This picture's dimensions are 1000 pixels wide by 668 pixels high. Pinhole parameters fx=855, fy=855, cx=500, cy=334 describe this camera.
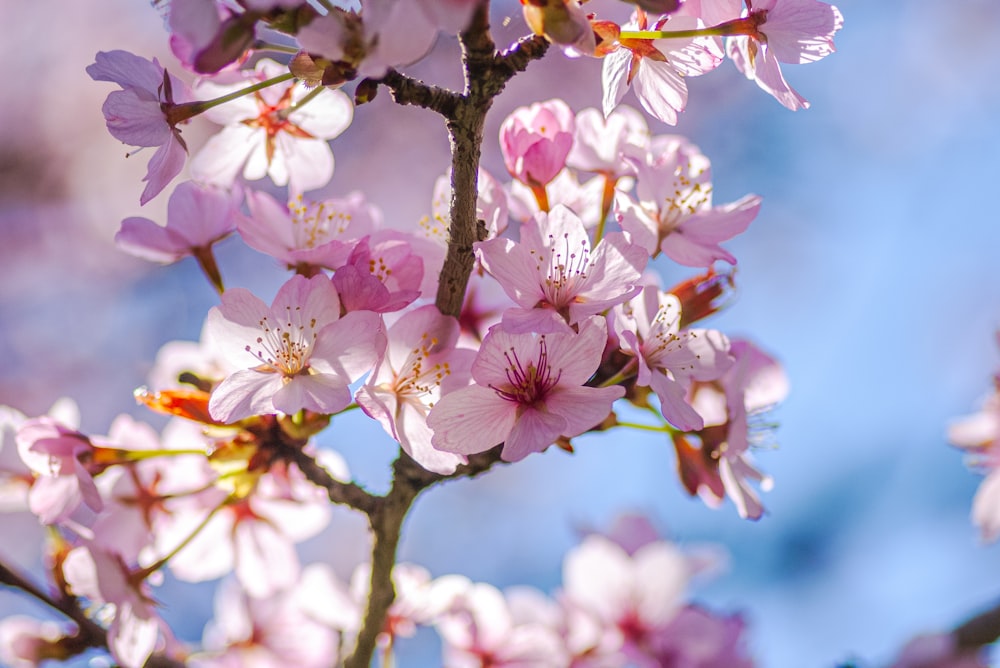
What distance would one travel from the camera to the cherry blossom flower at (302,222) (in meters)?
0.99

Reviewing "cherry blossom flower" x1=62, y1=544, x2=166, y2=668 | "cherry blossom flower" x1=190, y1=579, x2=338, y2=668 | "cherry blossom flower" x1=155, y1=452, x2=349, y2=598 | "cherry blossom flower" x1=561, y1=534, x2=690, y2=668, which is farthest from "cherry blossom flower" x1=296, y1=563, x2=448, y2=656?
"cherry blossom flower" x1=62, y1=544, x2=166, y2=668

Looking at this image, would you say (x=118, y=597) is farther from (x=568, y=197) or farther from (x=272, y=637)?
(x=568, y=197)

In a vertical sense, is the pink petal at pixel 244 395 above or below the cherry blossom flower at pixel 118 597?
above

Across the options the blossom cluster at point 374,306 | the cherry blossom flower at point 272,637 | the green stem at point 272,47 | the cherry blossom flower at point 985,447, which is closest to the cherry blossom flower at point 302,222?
the blossom cluster at point 374,306

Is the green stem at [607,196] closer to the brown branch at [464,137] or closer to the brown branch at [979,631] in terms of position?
the brown branch at [464,137]

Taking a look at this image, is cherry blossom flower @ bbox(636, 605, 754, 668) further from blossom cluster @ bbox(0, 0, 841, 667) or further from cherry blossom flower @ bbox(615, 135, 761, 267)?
cherry blossom flower @ bbox(615, 135, 761, 267)

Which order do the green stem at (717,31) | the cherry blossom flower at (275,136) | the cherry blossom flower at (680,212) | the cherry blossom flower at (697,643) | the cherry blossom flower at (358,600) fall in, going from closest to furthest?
the green stem at (717,31)
the cherry blossom flower at (680,212)
the cherry blossom flower at (275,136)
the cherry blossom flower at (358,600)
the cherry blossom flower at (697,643)

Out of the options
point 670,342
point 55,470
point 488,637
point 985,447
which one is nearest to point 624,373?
point 670,342

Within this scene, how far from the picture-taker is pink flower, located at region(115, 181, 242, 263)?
3.46 feet

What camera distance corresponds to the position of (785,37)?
89 centimetres

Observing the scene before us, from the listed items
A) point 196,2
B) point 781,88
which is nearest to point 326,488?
point 196,2

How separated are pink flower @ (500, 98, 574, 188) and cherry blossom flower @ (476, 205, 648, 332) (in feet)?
0.40

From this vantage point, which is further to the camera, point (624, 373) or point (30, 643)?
point (30, 643)

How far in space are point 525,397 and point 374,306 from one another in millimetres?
177
